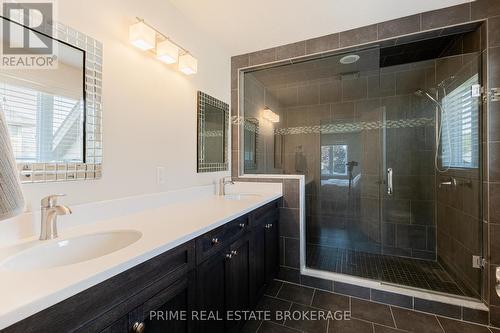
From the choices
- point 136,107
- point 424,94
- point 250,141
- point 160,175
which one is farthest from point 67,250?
point 424,94

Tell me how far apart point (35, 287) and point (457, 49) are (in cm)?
327

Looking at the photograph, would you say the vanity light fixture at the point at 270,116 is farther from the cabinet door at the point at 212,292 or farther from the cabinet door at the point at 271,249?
the cabinet door at the point at 212,292

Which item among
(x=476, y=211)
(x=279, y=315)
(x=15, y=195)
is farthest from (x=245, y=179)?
(x=15, y=195)

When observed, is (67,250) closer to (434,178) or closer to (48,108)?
(48,108)

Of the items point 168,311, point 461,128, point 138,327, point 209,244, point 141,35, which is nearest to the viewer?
point 138,327

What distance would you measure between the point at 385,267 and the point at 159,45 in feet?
9.10

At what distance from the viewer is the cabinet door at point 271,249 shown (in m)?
1.94

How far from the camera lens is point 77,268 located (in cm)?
68

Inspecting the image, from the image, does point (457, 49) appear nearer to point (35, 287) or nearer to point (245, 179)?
point (245, 179)

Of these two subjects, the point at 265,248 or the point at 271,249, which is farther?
the point at 271,249

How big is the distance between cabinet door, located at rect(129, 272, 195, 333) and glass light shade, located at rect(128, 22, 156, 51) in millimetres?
1341

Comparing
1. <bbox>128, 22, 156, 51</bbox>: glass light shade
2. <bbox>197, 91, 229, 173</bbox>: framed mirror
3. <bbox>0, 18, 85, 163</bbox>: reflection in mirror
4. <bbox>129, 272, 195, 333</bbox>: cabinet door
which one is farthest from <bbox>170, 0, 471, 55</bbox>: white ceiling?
<bbox>129, 272, 195, 333</bbox>: cabinet door

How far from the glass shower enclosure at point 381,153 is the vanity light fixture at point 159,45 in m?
0.96

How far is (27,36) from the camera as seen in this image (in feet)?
3.27
